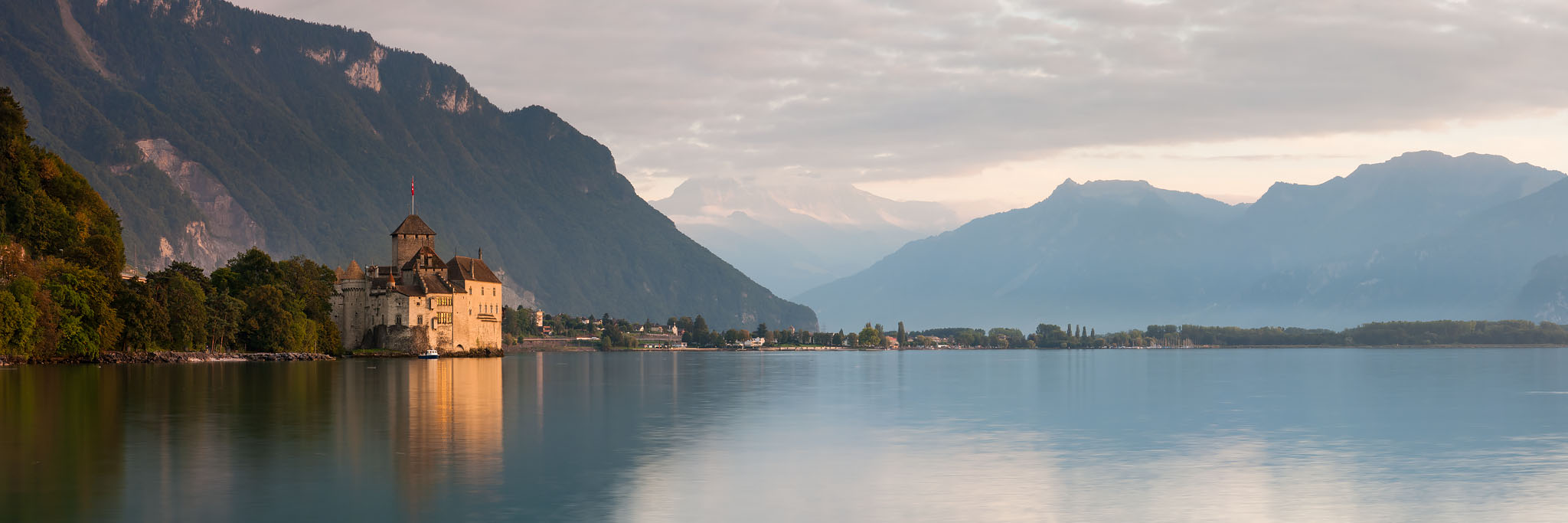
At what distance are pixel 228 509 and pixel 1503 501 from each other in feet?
74.6

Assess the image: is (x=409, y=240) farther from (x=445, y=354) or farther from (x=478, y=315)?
(x=445, y=354)

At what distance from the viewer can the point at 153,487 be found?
2344cm

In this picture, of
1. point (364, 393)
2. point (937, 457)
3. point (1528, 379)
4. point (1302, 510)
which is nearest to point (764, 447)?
point (937, 457)

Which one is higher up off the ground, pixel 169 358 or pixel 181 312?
pixel 181 312

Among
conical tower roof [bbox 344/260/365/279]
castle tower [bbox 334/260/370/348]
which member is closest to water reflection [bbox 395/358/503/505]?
castle tower [bbox 334/260/370/348]

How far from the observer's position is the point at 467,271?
14350cm

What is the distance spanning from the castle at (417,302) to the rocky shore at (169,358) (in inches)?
372

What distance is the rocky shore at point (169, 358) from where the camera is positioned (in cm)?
8481

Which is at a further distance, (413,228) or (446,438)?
(413,228)

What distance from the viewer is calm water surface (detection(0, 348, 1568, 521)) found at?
22.4 m

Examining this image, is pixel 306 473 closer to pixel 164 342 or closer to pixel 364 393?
pixel 364 393

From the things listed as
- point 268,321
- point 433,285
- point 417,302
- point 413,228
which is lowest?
point 268,321

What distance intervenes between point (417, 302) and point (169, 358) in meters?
34.5

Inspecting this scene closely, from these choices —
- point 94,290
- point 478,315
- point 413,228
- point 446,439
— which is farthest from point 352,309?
point 446,439
